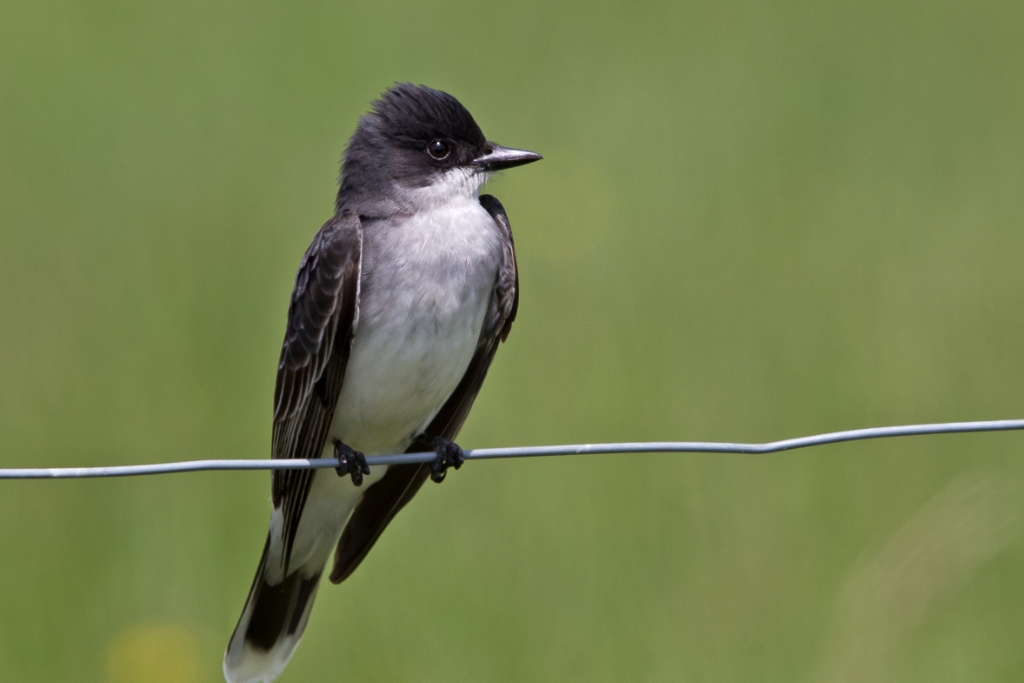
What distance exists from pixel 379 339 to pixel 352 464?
44 cm

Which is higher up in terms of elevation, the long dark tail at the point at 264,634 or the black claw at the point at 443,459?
the black claw at the point at 443,459

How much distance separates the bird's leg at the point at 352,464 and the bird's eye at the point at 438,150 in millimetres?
1121

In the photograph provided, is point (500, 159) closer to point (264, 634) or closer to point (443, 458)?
point (443, 458)

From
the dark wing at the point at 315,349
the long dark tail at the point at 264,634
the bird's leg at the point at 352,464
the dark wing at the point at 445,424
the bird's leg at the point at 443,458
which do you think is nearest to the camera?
the dark wing at the point at 315,349

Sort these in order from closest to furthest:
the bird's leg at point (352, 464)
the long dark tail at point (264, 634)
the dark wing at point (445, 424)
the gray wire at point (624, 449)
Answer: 1. the gray wire at point (624, 449)
2. the bird's leg at point (352, 464)
3. the dark wing at point (445, 424)
4. the long dark tail at point (264, 634)

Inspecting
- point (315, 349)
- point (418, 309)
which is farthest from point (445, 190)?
point (315, 349)

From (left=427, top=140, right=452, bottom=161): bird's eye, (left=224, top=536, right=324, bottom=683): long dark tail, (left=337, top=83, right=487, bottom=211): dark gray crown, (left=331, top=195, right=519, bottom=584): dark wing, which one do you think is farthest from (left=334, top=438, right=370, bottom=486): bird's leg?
(left=427, top=140, right=452, bottom=161): bird's eye

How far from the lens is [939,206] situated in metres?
8.38

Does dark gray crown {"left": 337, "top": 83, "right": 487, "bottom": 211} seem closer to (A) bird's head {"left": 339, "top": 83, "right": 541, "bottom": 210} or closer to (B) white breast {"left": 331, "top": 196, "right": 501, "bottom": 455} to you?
(A) bird's head {"left": 339, "top": 83, "right": 541, "bottom": 210}

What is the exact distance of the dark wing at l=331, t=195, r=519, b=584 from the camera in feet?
16.8

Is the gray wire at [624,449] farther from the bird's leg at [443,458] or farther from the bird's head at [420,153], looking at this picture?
the bird's head at [420,153]

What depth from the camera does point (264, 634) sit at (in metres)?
5.45

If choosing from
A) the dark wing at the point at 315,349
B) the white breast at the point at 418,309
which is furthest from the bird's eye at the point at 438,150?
the dark wing at the point at 315,349

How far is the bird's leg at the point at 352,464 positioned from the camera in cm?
491
